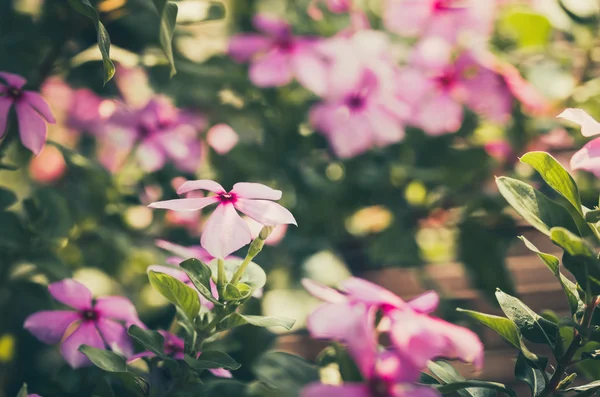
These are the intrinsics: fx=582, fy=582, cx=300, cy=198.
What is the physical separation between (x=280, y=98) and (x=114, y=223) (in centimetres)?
33

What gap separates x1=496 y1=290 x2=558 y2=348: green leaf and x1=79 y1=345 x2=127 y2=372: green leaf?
305mm

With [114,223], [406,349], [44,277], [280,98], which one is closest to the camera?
[406,349]

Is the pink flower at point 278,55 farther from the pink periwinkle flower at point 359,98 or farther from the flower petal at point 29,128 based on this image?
the flower petal at point 29,128

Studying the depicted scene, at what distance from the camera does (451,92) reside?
0.88 meters

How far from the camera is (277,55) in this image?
885 mm

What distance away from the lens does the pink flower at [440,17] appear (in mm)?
875

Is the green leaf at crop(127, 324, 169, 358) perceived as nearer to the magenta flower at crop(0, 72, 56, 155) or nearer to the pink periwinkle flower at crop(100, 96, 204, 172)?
the magenta flower at crop(0, 72, 56, 155)

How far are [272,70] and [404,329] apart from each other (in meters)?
0.58

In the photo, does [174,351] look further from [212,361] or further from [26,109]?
[26,109]

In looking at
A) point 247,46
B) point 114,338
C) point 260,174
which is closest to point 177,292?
point 114,338

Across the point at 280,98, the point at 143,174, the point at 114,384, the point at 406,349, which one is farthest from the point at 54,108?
the point at 406,349

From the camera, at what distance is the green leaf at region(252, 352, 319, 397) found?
1.36ft

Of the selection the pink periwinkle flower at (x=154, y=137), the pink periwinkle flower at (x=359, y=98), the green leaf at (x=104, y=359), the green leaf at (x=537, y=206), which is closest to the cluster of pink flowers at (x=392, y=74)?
the pink periwinkle flower at (x=359, y=98)

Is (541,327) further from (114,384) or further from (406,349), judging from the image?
(114,384)
